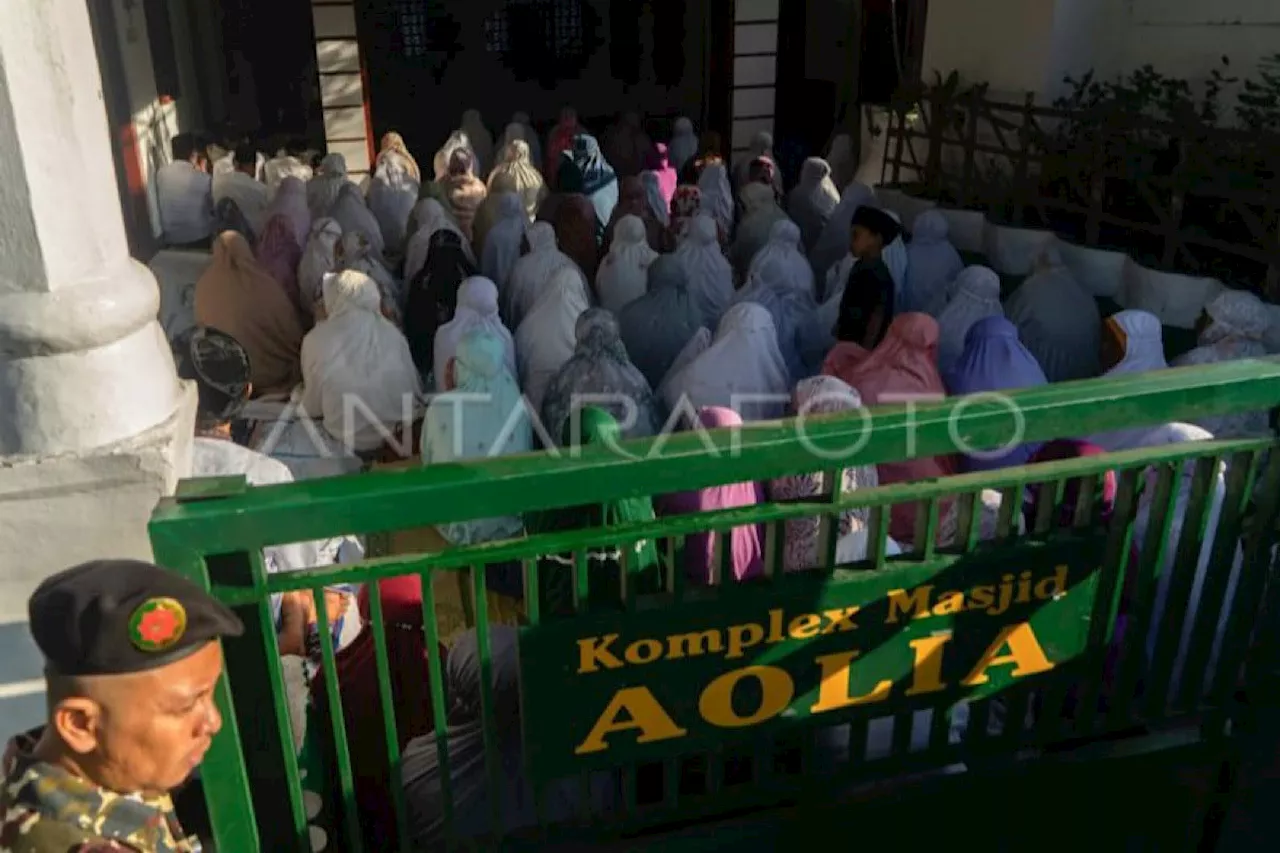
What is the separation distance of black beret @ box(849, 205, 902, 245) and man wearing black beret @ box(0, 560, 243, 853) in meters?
4.67

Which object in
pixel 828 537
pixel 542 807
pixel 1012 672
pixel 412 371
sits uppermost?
pixel 828 537

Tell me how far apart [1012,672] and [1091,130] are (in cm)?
532

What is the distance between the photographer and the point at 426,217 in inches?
258

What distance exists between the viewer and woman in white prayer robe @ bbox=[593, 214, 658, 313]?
5852 mm

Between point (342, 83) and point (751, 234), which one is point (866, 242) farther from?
point (342, 83)

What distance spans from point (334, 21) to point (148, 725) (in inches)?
359

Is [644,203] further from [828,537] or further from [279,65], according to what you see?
[279,65]

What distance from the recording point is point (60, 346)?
1.68 metres

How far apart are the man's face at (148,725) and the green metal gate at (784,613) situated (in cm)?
11

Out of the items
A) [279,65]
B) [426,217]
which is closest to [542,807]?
[426,217]

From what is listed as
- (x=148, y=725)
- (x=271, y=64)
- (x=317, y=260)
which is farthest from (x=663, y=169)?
(x=148, y=725)

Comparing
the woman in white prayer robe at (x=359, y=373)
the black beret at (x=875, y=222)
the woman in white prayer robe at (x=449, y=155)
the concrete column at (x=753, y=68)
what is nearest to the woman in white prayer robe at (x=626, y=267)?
the black beret at (x=875, y=222)

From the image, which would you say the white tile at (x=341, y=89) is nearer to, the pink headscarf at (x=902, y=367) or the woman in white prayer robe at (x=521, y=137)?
the woman in white prayer robe at (x=521, y=137)

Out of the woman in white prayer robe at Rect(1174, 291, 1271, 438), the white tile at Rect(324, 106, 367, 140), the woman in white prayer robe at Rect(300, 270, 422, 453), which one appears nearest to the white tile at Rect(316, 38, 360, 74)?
the white tile at Rect(324, 106, 367, 140)
